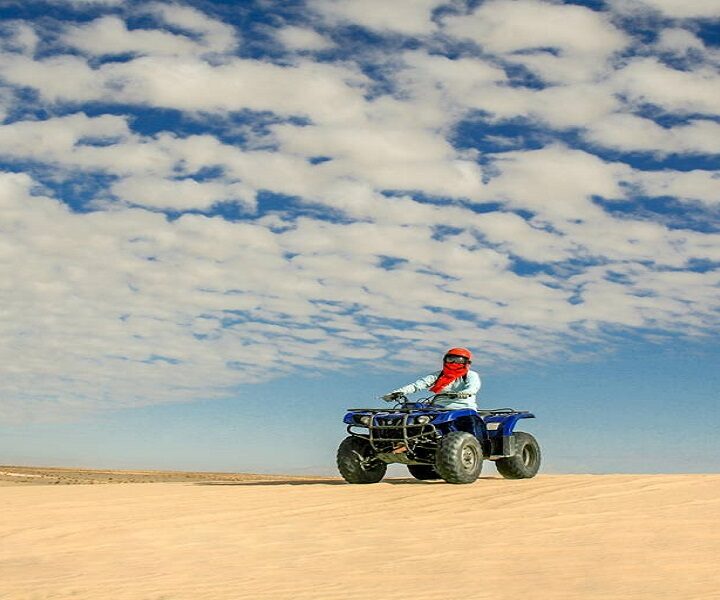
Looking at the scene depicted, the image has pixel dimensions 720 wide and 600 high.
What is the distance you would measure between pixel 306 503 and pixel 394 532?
2.81 m

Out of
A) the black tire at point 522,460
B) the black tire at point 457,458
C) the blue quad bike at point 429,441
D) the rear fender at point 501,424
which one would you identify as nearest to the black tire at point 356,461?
the blue quad bike at point 429,441

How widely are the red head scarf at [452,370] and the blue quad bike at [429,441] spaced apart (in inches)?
12.3

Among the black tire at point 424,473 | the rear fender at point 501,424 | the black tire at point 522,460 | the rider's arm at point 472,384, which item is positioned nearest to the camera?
the rider's arm at point 472,384

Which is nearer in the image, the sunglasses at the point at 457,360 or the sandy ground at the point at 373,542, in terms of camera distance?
the sandy ground at the point at 373,542

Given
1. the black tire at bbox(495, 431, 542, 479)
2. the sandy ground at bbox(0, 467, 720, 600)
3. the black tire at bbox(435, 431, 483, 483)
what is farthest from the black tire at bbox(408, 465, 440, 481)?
the black tire at bbox(435, 431, 483, 483)

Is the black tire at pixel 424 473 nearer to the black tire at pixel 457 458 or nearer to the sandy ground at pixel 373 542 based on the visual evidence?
the sandy ground at pixel 373 542

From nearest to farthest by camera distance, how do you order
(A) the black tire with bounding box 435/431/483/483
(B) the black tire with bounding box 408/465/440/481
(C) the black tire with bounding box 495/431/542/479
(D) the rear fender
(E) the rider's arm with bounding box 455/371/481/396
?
(A) the black tire with bounding box 435/431/483/483
(E) the rider's arm with bounding box 455/371/481/396
(D) the rear fender
(C) the black tire with bounding box 495/431/542/479
(B) the black tire with bounding box 408/465/440/481

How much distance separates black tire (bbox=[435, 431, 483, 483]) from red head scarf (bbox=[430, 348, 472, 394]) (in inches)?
39.9

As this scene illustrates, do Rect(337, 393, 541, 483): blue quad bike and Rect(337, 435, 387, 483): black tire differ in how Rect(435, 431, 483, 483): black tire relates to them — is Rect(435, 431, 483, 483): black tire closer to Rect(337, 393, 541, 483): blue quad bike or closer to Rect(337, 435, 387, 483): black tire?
Rect(337, 393, 541, 483): blue quad bike

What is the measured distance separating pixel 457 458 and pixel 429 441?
0.56m

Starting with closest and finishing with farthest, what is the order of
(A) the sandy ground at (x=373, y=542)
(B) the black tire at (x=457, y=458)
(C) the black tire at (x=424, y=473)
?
(A) the sandy ground at (x=373, y=542), (B) the black tire at (x=457, y=458), (C) the black tire at (x=424, y=473)

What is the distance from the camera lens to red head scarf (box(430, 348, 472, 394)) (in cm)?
1519

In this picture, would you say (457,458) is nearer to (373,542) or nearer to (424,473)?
(424,473)

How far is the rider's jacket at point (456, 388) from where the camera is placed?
49.0 feet
